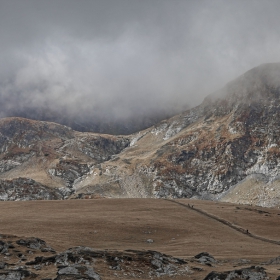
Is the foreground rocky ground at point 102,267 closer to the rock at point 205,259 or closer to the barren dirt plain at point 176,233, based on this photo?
the rock at point 205,259

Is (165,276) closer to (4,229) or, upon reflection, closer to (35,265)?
(35,265)

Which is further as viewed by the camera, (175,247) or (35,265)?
(175,247)

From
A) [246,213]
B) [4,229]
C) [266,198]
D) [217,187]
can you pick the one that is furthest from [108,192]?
[4,229]

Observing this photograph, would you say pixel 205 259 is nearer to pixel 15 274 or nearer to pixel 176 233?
pixel 15 274

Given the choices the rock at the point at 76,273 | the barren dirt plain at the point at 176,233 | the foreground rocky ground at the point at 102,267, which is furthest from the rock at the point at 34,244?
the rock at the point at 76,273

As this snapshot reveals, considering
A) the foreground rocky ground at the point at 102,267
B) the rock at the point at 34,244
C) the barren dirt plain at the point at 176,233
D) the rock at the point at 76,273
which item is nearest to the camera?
the rock at the point at 76,273

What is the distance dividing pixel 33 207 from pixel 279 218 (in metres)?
67.4

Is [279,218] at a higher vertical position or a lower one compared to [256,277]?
lower

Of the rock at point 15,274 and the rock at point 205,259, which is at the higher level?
the rock at point 15,274

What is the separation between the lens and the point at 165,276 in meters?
27.5

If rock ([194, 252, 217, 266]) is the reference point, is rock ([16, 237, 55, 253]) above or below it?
above

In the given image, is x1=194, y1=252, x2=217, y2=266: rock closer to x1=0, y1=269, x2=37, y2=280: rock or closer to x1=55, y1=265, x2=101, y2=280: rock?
x1=55, y1=265, x2=101, y2=280: rock

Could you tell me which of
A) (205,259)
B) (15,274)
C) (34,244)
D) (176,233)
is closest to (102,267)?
(15,274)

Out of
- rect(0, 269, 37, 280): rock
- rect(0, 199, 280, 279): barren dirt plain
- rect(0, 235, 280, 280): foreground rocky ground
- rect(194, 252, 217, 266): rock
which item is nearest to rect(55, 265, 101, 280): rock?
rect(0, 235, 280, 280): foreground rocky ground
